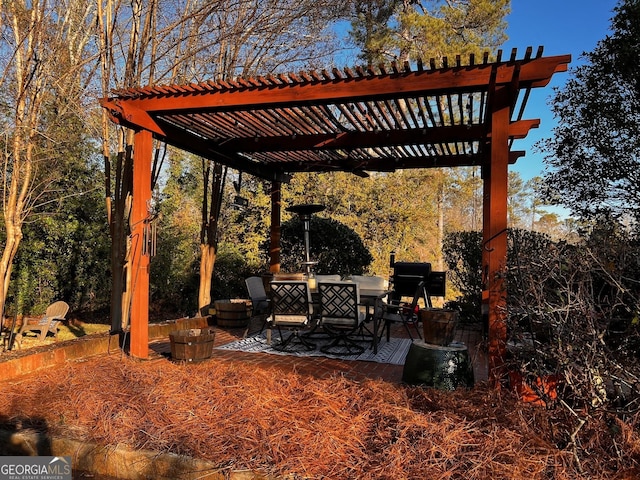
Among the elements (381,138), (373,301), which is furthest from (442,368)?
(381,138)

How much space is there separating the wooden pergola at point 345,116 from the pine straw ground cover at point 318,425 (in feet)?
2.44

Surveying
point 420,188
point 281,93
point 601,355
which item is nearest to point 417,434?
point 601,355

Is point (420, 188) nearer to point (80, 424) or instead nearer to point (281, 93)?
point (281, 93)

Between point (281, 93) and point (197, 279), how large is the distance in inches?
232

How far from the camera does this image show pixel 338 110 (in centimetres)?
548

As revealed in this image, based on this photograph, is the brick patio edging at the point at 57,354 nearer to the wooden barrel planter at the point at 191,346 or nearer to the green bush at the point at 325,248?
the wooden barrel planter at the point at 191,346

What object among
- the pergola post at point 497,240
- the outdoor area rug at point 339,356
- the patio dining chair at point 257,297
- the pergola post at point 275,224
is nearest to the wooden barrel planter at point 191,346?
the outdoor area rug at point 339,356

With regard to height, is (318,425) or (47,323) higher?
(318,425)

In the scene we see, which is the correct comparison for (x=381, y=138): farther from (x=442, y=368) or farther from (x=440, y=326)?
(x=442, y=368)

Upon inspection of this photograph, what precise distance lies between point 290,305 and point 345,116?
2.08 m

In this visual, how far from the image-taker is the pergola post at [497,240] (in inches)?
127

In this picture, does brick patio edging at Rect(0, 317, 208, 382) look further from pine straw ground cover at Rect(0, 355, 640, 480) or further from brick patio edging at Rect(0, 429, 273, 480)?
brick patio edging at Rect(0, 429, 273, 480)

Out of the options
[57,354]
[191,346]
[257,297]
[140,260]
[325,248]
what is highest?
[325,248]

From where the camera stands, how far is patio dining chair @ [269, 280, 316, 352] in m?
4.79
